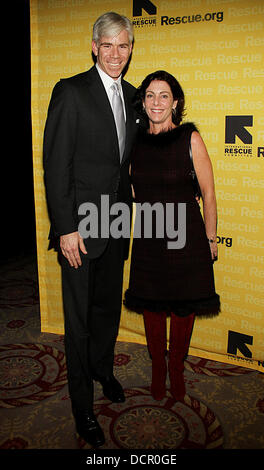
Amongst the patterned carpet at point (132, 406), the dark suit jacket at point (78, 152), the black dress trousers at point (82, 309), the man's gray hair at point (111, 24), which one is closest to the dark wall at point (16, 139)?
the patterned carpet at point (132, 406)

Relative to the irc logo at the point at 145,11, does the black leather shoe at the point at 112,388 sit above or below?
below

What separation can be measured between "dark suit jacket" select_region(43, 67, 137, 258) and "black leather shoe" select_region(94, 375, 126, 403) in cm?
83

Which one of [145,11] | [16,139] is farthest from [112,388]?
[16,139]

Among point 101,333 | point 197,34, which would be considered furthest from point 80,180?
point 197,34

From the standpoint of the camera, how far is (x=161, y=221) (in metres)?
2.16

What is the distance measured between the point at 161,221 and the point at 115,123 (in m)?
0.53

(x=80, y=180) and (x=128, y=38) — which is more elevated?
(x=128, y=38)

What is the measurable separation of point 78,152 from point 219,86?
3.41 ft

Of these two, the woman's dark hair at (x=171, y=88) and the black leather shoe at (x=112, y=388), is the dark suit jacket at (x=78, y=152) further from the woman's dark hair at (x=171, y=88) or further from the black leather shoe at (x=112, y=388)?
the black leather shoe at (x=112, y=388)

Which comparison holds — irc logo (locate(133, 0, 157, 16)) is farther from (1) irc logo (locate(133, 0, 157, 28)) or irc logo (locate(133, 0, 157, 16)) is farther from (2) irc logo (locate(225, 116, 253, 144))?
(2) irc logo (locate(225, 116, 253, 144))

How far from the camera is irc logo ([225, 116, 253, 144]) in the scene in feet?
8.17

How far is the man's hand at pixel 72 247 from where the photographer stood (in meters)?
2.01

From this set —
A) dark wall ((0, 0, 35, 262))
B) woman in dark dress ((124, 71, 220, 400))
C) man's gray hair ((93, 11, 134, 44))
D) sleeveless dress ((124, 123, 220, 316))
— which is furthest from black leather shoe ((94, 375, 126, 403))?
dark wall ((0, 0, 35, 262))
